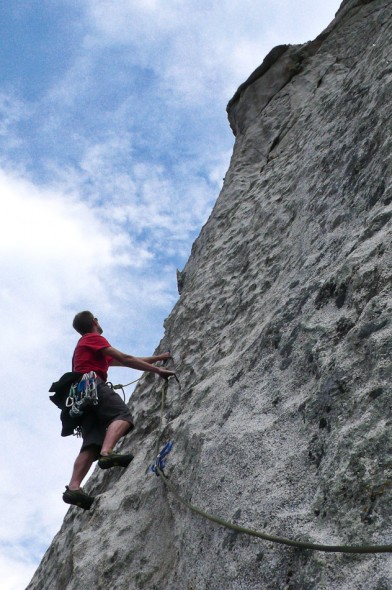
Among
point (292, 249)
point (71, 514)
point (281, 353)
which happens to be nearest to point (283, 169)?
point (292, 249)

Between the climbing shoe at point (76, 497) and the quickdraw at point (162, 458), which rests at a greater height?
the climbing shoe at point (76, 497)

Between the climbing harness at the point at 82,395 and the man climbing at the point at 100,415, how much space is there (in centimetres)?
6

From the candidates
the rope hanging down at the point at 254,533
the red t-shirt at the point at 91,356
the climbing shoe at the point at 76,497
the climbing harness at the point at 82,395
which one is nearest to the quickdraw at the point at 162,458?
the rope hanging down at the point at 254,533

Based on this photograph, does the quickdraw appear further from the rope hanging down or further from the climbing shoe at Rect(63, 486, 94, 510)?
the climbing shoe at Rect(63, 486, 94, 510)

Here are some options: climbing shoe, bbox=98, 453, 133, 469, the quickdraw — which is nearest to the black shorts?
climbing shoe, bbox=98, 453, 133, 469

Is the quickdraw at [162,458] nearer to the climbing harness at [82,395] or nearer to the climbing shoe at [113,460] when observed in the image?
the climbing shoe at [113,460]

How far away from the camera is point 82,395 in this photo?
19.9 feet

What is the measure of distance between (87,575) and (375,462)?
2735mm

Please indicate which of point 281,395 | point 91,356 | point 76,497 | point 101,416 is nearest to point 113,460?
point 76,497

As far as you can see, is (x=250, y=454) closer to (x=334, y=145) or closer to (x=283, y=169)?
(x=334, y=145)

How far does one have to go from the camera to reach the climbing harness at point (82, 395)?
5.99 metres

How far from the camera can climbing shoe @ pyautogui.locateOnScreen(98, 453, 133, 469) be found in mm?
5520

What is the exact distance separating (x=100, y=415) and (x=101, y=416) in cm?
1

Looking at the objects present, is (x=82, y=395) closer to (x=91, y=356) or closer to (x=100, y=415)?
(x=100, y=415)
